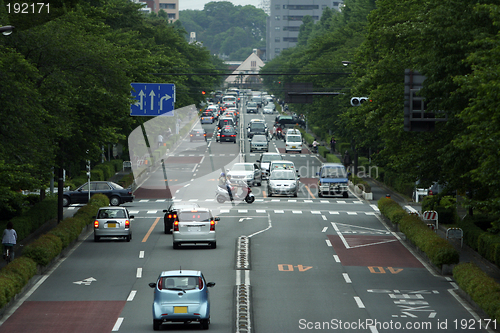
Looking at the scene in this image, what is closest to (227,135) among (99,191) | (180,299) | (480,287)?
(99,191)

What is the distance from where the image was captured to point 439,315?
19344mm

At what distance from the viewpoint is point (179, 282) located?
17.1 meters

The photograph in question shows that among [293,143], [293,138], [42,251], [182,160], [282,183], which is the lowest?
[42,251]

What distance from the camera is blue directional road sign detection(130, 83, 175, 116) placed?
3941cm

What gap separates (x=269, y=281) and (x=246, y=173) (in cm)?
2917

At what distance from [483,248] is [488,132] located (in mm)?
10313

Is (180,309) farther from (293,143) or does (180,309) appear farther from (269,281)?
(293,143)

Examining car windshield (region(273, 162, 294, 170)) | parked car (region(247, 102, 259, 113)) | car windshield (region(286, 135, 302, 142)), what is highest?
parked car (region(247, 102, 259, 113))

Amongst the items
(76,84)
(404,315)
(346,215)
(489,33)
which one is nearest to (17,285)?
(404,315)

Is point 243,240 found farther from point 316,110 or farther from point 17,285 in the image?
point 316,110

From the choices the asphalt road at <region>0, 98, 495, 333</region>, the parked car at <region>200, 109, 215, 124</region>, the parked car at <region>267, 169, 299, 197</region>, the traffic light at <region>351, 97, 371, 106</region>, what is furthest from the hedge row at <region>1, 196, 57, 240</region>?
the parked car at <region>200, 109, 215, 124</region>

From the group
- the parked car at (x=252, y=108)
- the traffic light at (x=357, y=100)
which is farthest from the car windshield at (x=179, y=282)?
the parked car at (x=252, y=108)

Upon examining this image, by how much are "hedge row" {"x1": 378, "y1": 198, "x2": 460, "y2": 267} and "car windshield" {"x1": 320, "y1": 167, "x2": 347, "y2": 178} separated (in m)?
10.9

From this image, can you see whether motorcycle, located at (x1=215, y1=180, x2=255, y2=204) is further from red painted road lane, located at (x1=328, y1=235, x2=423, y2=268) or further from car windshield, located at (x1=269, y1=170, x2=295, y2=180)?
red painted road lane, located at (x1=328, y1=235, x2=423, y2=268)
